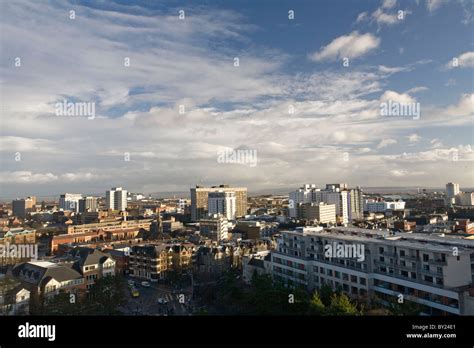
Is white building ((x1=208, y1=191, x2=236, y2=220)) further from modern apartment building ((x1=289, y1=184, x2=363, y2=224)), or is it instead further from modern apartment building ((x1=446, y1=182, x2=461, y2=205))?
modern apartment building ((x1=446, y1=182, x2=461, y2=205))

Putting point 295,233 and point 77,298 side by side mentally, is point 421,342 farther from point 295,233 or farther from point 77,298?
point 295,233

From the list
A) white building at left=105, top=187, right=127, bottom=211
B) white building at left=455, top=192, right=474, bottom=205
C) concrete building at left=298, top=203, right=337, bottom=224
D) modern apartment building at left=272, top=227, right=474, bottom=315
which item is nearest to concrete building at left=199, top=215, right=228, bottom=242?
concrete building at left=298, top=203, right=337, bottom=224

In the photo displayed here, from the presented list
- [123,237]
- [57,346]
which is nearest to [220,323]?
[57,346]

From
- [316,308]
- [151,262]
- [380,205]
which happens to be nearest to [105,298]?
[316,308]

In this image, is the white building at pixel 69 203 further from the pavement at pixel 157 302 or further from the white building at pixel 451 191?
the white building at pixel 451 191

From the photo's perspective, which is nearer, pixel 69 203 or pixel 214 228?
pixel 214 228

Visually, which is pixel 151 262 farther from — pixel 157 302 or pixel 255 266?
pixel 255 266
